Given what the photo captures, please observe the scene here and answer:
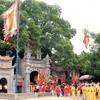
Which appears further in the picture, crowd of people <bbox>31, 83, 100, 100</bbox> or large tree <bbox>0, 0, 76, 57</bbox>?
large tree <bbox>0, 0, 76, 57</bbox>

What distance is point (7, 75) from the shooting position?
1163 inches

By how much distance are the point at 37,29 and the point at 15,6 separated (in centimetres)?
833

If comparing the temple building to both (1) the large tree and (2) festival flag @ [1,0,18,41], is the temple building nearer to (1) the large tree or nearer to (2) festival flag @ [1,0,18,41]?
(1) the large tree

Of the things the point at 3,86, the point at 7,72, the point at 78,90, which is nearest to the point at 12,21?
the point at 7,72

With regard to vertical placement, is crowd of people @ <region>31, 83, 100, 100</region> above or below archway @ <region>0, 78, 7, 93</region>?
below

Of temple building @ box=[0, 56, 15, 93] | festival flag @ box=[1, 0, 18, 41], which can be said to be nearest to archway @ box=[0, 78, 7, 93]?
temple building @ box=[0, 56, 15, 93]

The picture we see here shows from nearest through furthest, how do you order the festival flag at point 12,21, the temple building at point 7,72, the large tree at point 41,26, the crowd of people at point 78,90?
the crowd of people at point 78,90
the festival flag at point 12,21
the temple building at point 7,72
the large tree at point 41,26

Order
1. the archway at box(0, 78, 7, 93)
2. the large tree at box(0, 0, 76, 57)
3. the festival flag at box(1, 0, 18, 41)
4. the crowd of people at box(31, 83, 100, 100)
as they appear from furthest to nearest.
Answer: the archway at box(0, 78, 7, 93), the large tree at box(0, 0, 76, 57), the festival flag at box(1, 0, 18, 41), the crowd of people at box(31, 83, 100, 100)

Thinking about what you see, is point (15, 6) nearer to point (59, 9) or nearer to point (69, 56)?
point (69, 56)

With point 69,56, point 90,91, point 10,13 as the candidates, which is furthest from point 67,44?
point 90,91

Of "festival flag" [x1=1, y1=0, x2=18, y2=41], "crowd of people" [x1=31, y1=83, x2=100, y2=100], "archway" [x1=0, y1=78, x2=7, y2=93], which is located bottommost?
"crowd of people" [x1=31, y1=83, x2=100, y2=100]

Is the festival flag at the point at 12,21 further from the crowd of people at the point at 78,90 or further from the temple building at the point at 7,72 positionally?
the crowd of people at the point at 78,90

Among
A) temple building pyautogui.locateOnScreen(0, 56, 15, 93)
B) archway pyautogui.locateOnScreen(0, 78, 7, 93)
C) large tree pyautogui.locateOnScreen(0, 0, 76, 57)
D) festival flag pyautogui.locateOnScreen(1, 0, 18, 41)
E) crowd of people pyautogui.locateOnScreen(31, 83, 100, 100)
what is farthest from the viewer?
archway pyautogui.locateOnScreen(0, 78, 7, 93)

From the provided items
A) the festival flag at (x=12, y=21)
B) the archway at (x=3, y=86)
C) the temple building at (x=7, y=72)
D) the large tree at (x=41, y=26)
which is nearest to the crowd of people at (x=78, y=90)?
the temple building at (x=7, y=72)
